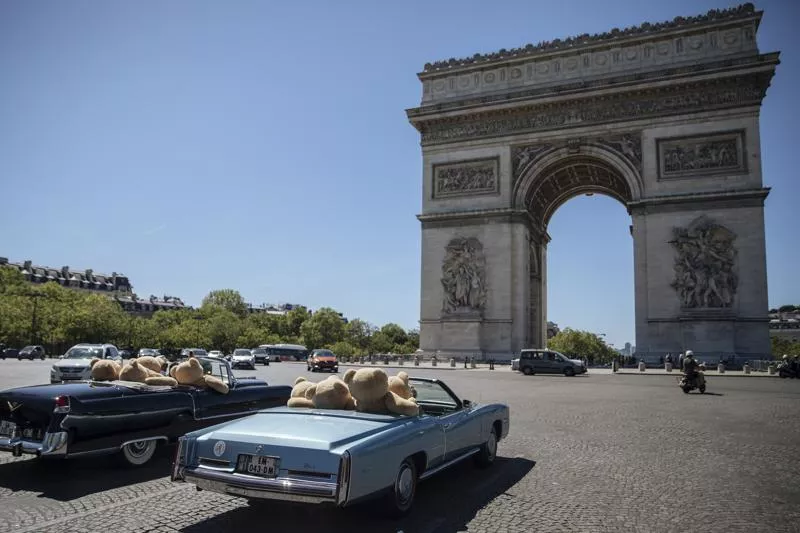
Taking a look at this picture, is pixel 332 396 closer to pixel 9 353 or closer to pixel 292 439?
pixel 292 439

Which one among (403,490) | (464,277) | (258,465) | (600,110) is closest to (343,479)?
(258,465)

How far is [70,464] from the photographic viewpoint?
23.4 ft

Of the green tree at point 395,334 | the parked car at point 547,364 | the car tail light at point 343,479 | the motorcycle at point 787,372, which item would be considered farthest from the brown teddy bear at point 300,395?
the green tree at point 395,334

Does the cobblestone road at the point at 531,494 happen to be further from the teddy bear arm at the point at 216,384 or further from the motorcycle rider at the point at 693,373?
the motorcycle rider at the point at 693,373

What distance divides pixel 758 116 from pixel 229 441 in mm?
36947

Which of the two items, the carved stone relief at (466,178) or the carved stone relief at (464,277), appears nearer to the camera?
the carved stone relief at (464,277)

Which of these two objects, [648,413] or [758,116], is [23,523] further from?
[758,116]

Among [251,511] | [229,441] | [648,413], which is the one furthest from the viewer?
[648,413]

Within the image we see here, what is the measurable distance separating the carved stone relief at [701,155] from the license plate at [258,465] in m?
35.6

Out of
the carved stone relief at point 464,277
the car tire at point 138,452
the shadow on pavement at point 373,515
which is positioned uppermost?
the carved stone relief at point 464,277

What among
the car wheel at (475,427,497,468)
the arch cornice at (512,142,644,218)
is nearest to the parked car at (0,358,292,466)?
the car wheel at (475,427,497,468)

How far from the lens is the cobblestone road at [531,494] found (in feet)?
16.1

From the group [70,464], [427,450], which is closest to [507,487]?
[427,450]

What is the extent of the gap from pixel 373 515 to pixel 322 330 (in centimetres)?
9080
